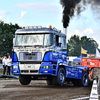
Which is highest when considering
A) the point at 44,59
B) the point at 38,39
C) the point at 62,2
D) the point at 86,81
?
the point at 62,2

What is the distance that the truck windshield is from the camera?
1444 centimetres

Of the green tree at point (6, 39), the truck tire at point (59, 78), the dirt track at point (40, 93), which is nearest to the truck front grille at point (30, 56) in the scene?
the truck tire at point (59, 78)

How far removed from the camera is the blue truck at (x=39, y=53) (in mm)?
14414

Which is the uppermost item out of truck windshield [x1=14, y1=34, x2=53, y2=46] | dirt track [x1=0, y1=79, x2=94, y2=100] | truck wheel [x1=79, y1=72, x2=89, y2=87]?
truck windshield [x1=14, y1=34, x2=53, y2=46]

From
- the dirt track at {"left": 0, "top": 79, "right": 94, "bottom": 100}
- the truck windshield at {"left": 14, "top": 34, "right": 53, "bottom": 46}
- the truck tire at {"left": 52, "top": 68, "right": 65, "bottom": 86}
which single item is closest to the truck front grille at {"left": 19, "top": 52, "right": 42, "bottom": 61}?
the truck windshield at {"left": 14, "top": 34, "right": 53, "bottom": 46}

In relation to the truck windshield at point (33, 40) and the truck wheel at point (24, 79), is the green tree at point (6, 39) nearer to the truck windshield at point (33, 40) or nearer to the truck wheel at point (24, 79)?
the truck wheel at point (24, 79)

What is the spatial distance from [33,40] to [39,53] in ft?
2.38

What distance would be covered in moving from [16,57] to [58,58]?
2157 millimetres

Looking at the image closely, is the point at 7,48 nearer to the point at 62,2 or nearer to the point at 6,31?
the point at 6,31

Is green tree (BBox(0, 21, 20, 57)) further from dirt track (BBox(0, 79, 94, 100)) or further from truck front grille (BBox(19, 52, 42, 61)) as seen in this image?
dirt track (BBox(0, 79, 94, 100))

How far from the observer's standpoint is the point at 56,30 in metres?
15.1

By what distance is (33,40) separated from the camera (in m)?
14.6

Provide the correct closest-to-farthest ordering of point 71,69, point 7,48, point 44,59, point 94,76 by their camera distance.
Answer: point 44,59, point 71,69, point 94,76, point 7,48

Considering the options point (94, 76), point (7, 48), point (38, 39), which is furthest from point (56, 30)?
point (7, 48)
